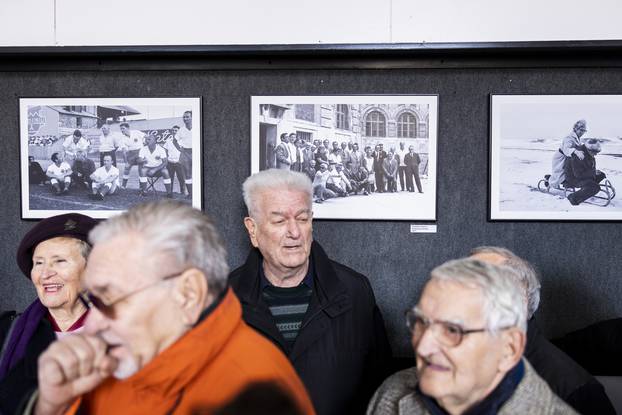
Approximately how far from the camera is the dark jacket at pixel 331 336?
1.96 meters

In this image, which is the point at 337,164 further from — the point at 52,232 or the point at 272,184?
the point at 52,232

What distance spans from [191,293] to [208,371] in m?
0.15

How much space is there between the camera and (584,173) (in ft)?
8.21

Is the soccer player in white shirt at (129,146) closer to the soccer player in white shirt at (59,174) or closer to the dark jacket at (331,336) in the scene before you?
the soccer player in white shirt at (59,174)

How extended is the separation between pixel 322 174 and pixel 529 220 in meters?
0.93

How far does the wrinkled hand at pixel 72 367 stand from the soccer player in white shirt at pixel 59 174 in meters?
1.70

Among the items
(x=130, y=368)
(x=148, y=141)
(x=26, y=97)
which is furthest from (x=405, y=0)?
→ (x=130, y=368)

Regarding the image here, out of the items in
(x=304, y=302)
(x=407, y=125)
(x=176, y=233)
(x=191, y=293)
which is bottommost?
(x=304, y=302)

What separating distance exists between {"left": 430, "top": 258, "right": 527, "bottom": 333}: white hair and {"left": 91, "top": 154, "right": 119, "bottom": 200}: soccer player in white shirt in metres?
1.76

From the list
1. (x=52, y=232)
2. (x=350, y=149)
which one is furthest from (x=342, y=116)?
(x=52, y=232)

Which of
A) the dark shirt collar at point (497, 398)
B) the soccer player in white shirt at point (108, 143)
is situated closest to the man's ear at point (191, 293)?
the dark shirt collar at point (497, 398)

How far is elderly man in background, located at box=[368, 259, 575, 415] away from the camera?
1318 millimetres

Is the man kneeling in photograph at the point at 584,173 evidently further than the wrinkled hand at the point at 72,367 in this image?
Yes

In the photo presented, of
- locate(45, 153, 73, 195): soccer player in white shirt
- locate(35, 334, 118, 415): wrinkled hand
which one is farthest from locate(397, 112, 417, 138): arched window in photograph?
locate(35, 334, 118, 415): wrinkled hand
